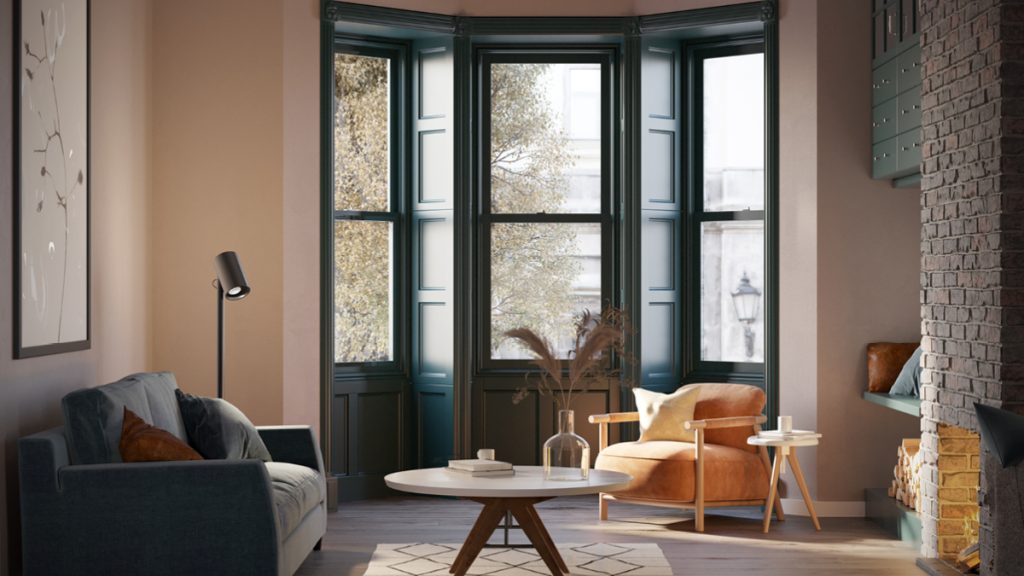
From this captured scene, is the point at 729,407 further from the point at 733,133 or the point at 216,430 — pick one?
the point at 216,430

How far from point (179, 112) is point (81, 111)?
1337 millimetres

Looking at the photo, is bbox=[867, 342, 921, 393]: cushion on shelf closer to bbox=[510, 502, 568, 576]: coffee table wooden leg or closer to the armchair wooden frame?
the armchair wooden frame

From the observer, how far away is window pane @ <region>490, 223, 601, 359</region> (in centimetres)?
802

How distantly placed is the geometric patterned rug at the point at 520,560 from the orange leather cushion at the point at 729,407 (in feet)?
3.70

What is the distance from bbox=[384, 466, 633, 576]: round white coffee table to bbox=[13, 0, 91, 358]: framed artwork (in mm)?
1648

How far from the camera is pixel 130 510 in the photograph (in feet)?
14.9

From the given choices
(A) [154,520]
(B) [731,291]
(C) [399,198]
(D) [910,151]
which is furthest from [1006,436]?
(C) [399,198]

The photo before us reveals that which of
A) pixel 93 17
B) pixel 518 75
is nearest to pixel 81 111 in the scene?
pixel 93 17

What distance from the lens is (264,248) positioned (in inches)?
280

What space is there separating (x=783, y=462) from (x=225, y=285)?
3.24m

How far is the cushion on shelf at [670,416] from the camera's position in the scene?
713cm

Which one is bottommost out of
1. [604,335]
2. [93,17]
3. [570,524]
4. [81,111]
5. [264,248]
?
[570,524]

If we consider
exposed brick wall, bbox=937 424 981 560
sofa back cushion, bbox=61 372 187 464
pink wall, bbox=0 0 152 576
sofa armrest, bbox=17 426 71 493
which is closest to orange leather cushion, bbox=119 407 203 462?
sofa back cushion, bbox=61 372 187 464

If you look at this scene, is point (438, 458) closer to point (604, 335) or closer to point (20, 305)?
point (604, 335)
